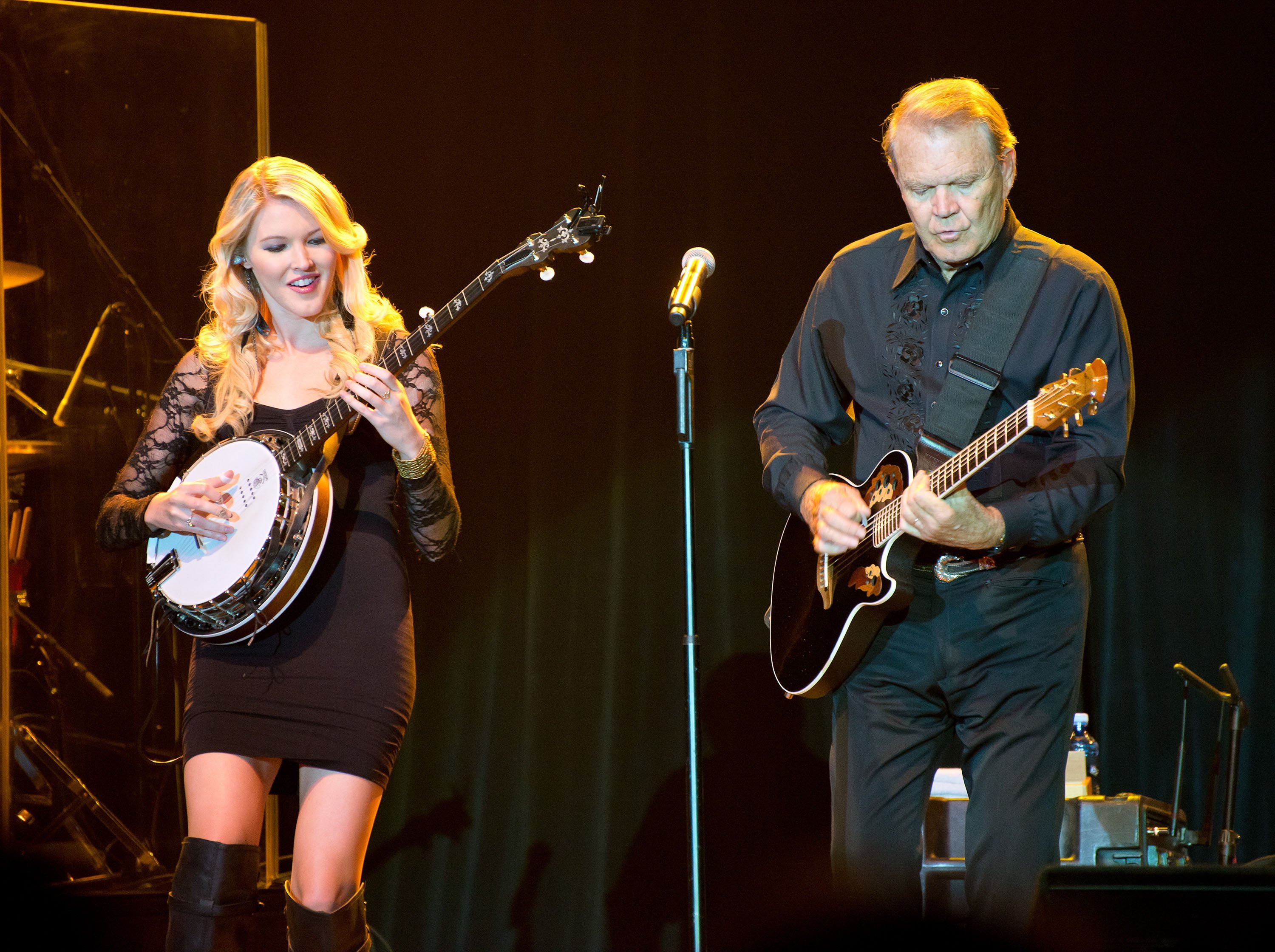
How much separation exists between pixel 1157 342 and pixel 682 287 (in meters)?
2.30

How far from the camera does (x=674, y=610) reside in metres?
4.31

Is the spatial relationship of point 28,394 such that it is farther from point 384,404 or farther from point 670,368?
point 670,368

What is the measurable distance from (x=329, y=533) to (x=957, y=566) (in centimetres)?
135

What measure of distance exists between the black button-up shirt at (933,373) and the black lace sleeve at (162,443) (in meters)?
1.35

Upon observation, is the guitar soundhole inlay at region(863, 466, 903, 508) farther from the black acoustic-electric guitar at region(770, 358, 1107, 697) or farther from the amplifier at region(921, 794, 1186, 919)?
the amplifier at region(921, 794, 1186, 919)

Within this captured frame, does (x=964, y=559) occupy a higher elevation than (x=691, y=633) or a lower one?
higher

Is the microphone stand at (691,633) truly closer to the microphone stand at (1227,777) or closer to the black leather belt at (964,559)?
the black leather belt at (964,559)

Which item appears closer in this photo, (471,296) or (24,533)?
(471,296)

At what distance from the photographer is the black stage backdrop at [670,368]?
420 cm

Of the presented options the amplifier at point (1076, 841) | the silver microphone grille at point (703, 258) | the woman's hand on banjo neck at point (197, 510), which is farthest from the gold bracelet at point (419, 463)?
the amplifier at point (1076, 841)

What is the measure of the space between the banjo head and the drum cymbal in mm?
1314

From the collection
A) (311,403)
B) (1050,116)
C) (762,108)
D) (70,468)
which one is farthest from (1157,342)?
(70,468)

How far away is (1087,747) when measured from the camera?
3.93 metres

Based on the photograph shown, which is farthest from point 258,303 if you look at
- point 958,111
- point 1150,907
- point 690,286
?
point 1150,907
